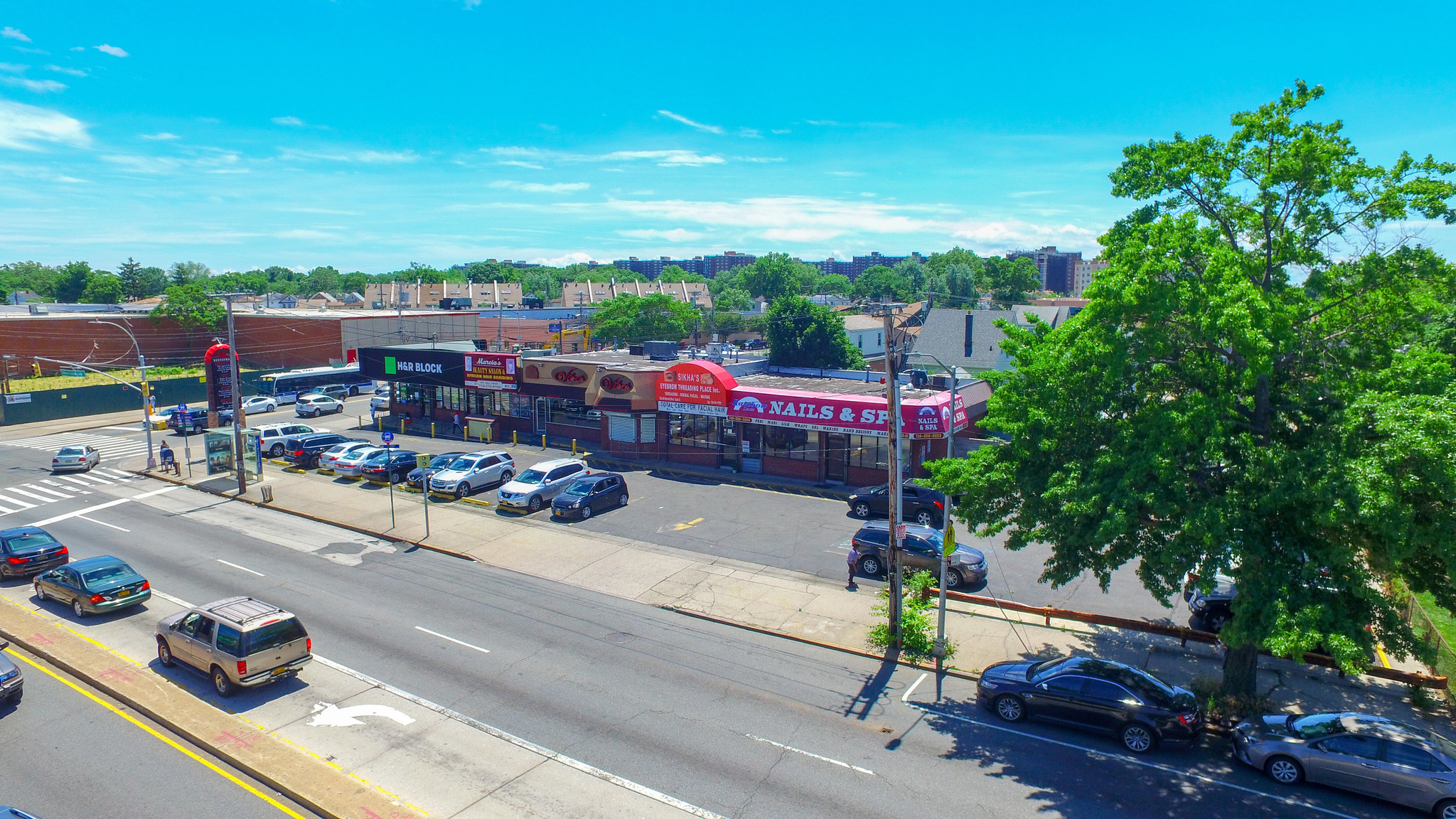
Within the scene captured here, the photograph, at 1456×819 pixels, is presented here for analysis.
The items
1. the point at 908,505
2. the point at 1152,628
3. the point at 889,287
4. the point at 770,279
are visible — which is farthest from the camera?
the point at 889,287

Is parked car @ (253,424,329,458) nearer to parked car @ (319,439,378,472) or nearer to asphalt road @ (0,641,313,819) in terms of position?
parked car @ (319,439,378,472)

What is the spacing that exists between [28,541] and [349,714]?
16876mm

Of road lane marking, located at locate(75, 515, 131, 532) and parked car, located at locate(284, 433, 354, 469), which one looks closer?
road lane marking, located at locate(75, 515, 131, 532)

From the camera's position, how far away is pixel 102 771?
536 inches

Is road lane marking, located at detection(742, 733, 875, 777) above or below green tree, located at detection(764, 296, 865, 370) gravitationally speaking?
below

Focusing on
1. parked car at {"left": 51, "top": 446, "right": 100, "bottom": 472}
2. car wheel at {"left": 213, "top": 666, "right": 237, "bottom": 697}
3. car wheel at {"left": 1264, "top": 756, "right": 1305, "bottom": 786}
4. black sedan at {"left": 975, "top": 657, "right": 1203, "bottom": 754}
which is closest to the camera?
car wheel at {"left": 1264, "top": 756, "right": 1305, "bottom": 786}

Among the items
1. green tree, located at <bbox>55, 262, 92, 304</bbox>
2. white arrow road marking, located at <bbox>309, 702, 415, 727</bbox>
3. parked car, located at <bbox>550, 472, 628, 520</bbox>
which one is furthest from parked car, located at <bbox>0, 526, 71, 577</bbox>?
green tree, located at <bbox>55, 262, 92, 304</bbox>

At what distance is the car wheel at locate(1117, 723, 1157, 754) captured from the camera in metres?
14.7

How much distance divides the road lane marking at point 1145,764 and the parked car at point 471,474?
2483 cm

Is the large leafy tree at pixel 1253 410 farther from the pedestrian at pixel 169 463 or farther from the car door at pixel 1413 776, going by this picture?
the pedestrian at pixel 169 463

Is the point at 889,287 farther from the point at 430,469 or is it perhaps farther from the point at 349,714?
the point at 349,714

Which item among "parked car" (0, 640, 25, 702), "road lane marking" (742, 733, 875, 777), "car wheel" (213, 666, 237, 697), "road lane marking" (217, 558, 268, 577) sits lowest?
"road lane marking" (217, 558, 268, 577)

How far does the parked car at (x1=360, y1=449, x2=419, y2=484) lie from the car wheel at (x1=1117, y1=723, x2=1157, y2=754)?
3255 cm

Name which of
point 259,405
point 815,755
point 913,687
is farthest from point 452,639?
point 259,405
